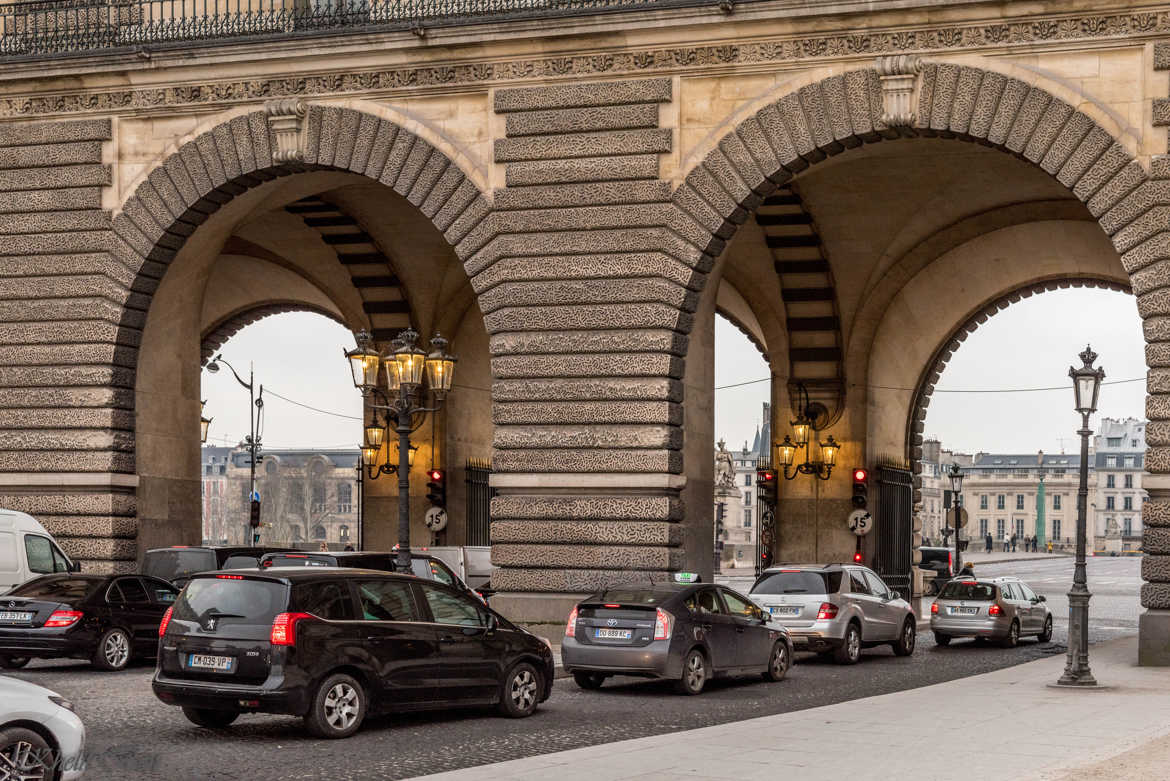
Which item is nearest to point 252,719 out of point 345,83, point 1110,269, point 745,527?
point 345,83

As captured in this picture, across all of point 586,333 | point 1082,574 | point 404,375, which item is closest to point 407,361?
point 404,375

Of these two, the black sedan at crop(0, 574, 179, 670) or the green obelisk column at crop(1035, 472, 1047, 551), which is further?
the green obelisk column at crop(1035, 472, 1047, 551)

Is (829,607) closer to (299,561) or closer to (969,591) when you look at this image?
(969,591)

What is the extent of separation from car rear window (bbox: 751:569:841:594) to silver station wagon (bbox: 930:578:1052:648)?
199 inches

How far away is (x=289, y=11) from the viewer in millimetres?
27234

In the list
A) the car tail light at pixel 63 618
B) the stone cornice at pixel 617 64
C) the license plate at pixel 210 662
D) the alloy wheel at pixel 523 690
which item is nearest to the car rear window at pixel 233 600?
the license plate at pixel 210 662

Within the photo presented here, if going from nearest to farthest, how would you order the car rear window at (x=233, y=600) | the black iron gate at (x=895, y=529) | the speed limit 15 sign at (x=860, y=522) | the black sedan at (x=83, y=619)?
the car rear window at (x=233, y=600) < the black sedan at (x=83, y=619) < the speed limit 15 sign at (x=860, y=522) < the black iron gate at (x=895, y=529)

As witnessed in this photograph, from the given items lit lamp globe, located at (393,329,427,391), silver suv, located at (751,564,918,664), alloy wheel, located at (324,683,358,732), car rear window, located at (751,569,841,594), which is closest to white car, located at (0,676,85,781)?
alloy wheel, located at (324,683,358,732)

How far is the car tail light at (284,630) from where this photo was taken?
47.7 ft

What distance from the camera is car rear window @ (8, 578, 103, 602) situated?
21.0m

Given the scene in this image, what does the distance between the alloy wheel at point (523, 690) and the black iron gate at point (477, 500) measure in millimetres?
20051

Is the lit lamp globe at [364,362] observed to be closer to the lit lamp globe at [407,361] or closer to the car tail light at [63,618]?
the lit lamp globe at [407,361]

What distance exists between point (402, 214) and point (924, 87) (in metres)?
14.1

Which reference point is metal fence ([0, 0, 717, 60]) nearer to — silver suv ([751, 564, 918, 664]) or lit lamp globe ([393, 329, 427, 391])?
lit lamp globe ([393, 329, 427, 391])
